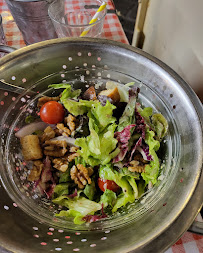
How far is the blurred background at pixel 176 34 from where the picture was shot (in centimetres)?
94

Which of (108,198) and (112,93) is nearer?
(108,198)

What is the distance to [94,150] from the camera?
0.80 m

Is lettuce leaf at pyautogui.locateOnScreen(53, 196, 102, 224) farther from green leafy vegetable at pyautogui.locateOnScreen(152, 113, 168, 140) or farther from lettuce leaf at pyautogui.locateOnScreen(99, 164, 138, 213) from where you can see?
green leafy vegetable at pyautogui.locateOnScreen(152, 113, 168, 140)

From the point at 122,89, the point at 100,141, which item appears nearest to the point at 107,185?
the point at 100,141

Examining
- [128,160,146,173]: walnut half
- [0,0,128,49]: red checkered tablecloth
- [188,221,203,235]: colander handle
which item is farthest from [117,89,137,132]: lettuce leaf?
[0,0,128,49]: red checkered tablecloth

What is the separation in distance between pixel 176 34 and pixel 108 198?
0.86 metres

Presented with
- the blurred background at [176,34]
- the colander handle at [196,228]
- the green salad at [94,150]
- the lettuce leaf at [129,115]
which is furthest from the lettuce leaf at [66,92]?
the colander handle at [196,228]

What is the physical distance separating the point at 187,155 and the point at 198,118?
11 centimetres

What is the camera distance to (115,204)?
2.50 ft

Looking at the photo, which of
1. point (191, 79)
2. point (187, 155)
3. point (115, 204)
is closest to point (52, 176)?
point (115, 204)

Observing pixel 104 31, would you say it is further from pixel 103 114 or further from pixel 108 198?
pixel 108 198

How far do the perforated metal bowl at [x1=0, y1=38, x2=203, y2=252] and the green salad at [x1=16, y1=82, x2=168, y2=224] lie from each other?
1.4 inches

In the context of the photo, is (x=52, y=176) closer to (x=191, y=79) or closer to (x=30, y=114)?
(x=30, y=114)

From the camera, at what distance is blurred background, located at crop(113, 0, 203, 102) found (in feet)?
3.10
